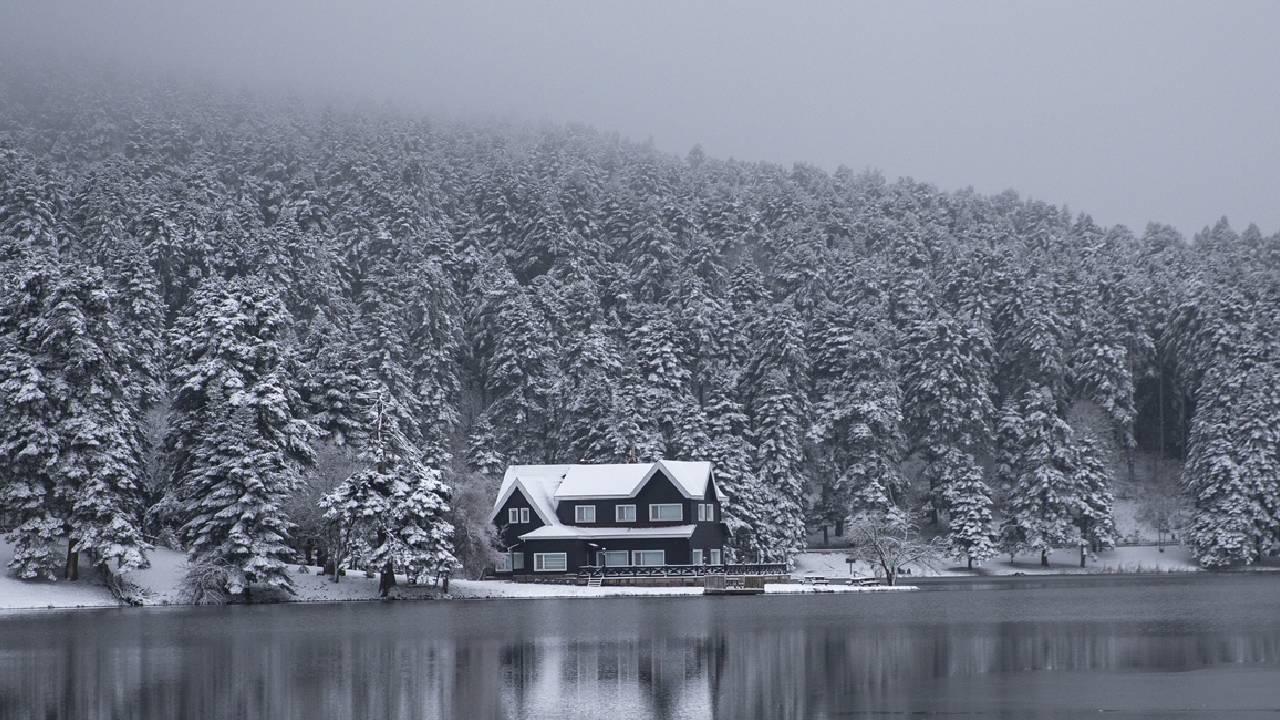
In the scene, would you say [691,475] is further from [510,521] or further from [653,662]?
[653,662]

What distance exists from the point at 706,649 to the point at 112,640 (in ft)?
61.1

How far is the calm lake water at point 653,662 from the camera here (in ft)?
91.1

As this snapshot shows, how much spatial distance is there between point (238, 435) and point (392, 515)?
7948mm

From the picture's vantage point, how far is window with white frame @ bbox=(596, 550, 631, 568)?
8638 centimetres

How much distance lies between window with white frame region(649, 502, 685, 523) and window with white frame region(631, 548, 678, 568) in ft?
6.59

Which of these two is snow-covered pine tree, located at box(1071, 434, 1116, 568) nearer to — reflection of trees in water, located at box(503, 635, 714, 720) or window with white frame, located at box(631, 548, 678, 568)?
window with white frame, located at box(631, 548, 678, 568)

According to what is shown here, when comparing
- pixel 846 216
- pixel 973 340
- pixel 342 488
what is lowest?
pixel 342 488

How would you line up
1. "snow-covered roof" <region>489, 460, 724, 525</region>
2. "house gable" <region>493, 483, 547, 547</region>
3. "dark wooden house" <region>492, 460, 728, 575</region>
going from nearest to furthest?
"dark wooden house" <region>492, 460, 728, 575</region>
"snow-covered roof" <region>489, 460, 724, 525</region>
"house gable" <region>493, 483, 547, 547</region>

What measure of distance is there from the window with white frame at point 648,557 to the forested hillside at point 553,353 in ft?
23.5

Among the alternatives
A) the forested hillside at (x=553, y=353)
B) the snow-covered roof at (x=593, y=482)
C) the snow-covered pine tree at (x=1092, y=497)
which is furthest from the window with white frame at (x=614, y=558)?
the snow-covered pine tree at (x=1092, y=497)

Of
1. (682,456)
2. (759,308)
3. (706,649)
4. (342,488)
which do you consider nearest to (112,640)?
(706,649)

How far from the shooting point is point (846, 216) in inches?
5935

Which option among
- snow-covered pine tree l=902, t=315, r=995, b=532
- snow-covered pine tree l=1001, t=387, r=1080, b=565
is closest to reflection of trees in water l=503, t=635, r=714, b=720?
snow-covered pine tree l=1001, t=387, r=1080, b=565

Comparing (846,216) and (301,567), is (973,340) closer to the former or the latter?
(846,216)
